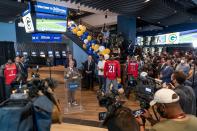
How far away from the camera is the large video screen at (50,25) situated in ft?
27.1

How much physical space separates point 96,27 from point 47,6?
23.2 feet

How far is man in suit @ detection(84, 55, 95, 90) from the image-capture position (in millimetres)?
8875

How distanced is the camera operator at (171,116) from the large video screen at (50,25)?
288 inches

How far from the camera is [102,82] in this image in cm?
832

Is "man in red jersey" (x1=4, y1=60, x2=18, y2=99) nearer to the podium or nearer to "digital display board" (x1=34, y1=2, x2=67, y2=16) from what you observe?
the podium

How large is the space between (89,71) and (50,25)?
95.9 inches

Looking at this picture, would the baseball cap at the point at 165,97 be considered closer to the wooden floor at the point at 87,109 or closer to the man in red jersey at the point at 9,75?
the wooden floor at the point at 87,109

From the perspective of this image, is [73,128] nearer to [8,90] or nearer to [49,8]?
[8,90]

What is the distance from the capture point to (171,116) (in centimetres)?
162

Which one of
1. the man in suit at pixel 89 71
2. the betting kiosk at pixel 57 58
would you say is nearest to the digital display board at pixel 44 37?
the man in suit at pixel 89 71

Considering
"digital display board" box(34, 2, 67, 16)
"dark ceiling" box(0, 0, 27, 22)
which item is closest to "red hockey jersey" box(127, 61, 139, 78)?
"digital display board" box(34, 2, 67, 16)

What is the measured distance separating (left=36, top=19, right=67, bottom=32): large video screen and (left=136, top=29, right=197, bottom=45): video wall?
7964 millimetres

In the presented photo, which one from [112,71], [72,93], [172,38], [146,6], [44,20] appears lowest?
[72,93]

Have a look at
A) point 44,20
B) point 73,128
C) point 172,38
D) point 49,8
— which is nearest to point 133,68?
point 73,128
